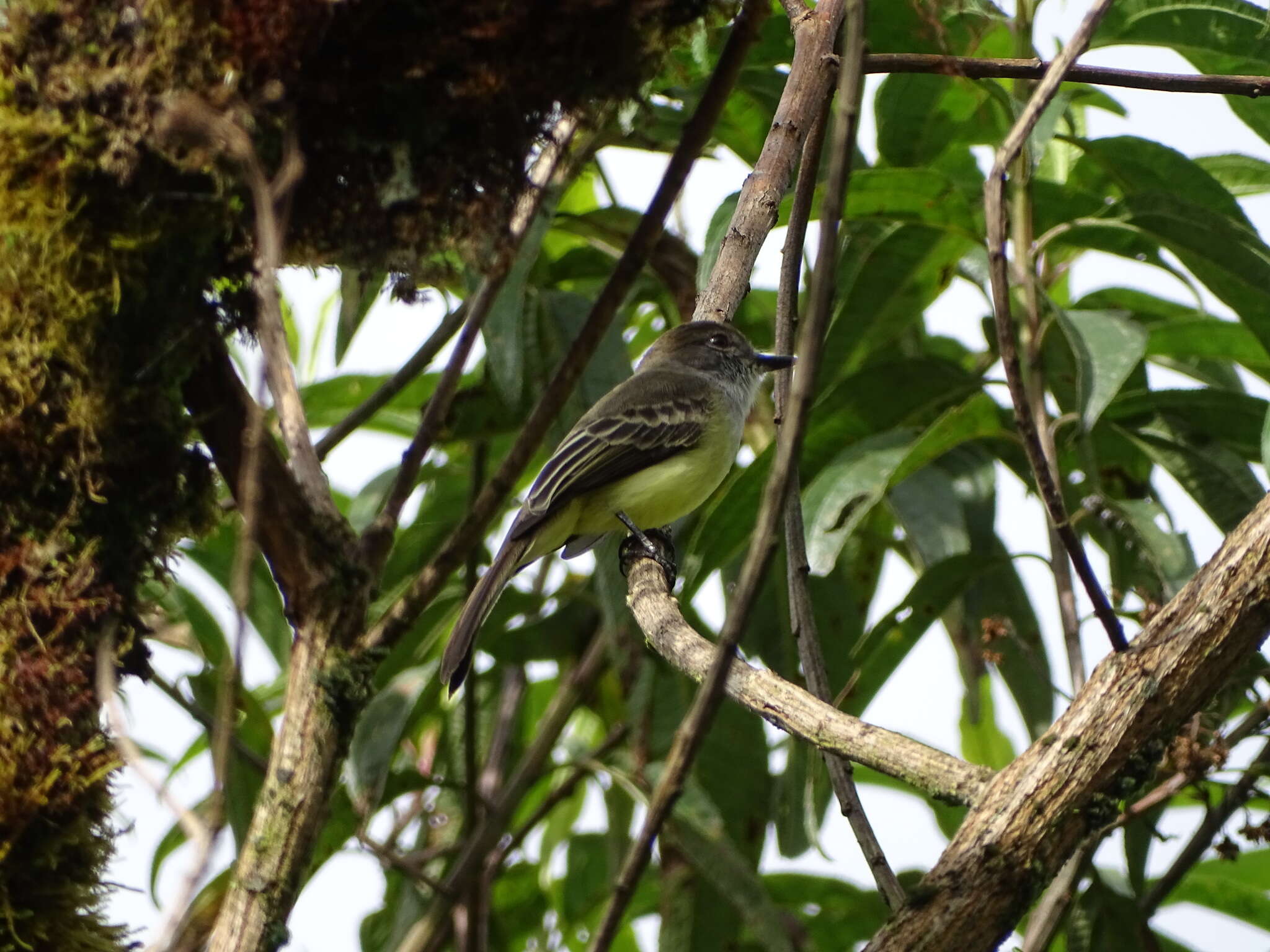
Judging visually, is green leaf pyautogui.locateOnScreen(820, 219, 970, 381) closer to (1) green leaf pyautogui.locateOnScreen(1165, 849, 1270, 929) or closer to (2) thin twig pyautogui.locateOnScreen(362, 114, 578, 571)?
(2) thin twig pyautogui.locateOnScreen(362, 114, 578, 571)

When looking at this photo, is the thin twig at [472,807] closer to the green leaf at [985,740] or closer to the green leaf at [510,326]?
the green leaf at [510,326]

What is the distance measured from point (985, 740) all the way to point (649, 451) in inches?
68.7

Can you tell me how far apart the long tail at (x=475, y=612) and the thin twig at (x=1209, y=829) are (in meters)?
1.93

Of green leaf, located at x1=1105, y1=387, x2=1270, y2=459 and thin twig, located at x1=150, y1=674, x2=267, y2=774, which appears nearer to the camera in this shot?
thin twig, located at x1=150, y1=674, x2=267, y2=774

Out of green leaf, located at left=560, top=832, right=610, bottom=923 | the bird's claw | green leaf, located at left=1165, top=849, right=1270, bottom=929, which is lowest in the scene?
green leaf, located at left=1165, top=849, right=1270, bottom=929

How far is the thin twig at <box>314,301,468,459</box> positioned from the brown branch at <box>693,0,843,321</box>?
0.82 metres

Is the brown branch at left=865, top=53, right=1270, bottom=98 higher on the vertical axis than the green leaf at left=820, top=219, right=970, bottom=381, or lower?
lower

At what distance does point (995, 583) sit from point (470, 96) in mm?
2569

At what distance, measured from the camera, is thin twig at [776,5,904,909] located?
175 centimetres

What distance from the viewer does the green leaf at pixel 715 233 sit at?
3410 mm

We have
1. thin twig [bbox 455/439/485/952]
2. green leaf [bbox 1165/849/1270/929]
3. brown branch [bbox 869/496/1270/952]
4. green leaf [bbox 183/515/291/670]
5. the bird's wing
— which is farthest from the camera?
green leaf [bbox 1165/849/1270/929]

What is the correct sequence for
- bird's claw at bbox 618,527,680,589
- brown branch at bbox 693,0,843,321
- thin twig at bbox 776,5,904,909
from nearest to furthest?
thin twig at bbox 776,5,904,909 < brown branch at bbox 693,0,843,321 < bird's claw at bbox 618,527,680,589

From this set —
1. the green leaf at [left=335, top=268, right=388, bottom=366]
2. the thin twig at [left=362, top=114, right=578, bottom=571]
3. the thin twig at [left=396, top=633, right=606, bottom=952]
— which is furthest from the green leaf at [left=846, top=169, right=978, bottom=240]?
the thin twig at [left=396, top=633, right=606, bottom=952]

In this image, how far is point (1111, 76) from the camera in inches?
100
